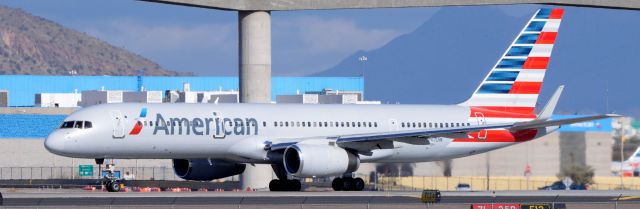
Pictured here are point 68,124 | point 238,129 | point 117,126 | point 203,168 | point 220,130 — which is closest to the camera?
point 117,126

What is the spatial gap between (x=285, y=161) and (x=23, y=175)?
107 ft

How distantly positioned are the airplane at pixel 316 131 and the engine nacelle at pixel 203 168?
0.04 m

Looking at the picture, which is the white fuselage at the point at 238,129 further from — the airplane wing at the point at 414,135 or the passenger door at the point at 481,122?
the airplane wing at the point at 414,135

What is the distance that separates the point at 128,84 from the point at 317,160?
7877 cm

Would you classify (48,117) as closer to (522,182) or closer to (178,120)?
(522,182)

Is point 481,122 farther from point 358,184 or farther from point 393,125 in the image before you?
point 358,184

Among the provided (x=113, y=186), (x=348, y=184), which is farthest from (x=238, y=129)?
(x=113, y=186)

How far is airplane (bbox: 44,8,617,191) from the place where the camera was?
5716 cm

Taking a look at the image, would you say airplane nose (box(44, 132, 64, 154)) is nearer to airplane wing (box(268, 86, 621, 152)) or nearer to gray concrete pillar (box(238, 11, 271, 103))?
airplane wing (box(268, 86, 621, 152))

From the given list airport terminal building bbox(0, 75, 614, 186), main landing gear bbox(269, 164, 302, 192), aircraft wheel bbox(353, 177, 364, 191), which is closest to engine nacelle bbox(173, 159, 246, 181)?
main landing gear bbox(269, 164, 302, 192)

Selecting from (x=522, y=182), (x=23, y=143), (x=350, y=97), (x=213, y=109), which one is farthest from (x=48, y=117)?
(x=213, y=109)

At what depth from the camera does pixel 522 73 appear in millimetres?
67688

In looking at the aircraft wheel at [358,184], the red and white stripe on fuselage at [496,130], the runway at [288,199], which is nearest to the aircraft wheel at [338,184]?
the aircraft wheel at [358,184]

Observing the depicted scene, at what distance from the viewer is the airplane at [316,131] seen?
5716 cm
